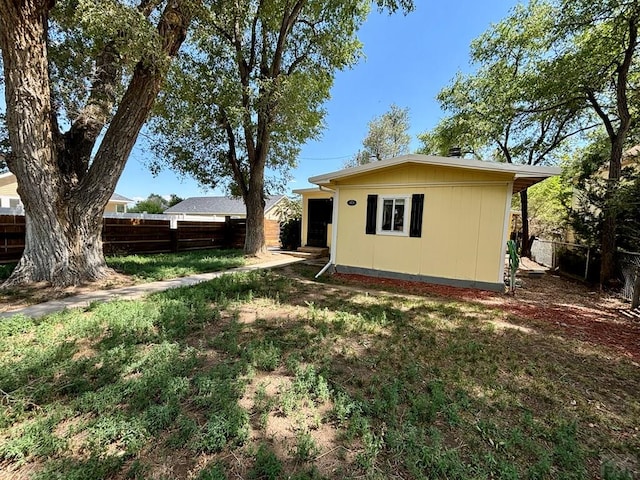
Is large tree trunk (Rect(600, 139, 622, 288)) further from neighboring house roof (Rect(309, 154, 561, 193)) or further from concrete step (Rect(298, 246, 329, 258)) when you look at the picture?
concrete step (Rect(298, 246, 329, 258))

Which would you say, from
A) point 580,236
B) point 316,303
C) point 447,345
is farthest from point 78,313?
point 580,236

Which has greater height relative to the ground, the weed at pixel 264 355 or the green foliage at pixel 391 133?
the green foliage at pixel 391 133

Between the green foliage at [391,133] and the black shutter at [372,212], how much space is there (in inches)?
721

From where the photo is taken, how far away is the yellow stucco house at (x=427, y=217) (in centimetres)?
579

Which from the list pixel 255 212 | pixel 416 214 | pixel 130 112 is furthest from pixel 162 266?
pixel 416 214

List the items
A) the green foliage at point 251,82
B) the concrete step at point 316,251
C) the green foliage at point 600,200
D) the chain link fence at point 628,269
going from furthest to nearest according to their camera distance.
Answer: the concrete step at point 316,251, the green foliage at point 251,82, the green foliage at point 600,200, the chain link fence at point 628,269

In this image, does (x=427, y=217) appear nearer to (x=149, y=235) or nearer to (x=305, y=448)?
(x=305, y=448)

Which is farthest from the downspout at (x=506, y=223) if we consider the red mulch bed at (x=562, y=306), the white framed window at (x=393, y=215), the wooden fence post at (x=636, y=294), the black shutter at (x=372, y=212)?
the black shutter at (x=372, y=212)

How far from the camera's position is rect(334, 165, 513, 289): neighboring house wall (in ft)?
19.2

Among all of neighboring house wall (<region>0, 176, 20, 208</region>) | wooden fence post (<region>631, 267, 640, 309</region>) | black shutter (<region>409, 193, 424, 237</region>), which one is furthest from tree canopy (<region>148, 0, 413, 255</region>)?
neighboring house wall (<region>0, 176, 20, 208</region>)

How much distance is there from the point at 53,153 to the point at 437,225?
24.1 ft

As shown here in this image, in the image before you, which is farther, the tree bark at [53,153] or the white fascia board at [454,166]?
the white fascia board at [454,166]

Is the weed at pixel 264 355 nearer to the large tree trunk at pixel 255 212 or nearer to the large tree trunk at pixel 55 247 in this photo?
the large tree trunk at pixel 55 247

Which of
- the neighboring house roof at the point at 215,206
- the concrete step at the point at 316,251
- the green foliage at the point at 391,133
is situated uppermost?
the green foliage at the point at 391,133
